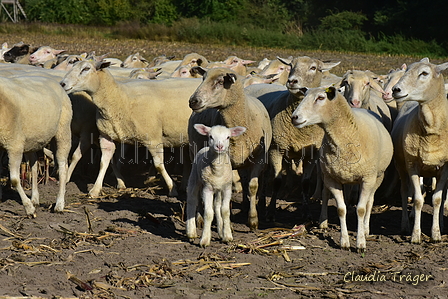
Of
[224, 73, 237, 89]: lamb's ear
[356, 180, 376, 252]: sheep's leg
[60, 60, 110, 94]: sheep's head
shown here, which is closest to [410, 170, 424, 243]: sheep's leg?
[356, 180, 376, 252]: sheep's leg

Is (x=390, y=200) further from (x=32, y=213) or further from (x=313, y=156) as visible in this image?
(x=32, y=213)

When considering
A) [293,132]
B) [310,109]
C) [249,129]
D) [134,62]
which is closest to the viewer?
[310,109]

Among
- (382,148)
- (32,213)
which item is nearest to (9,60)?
(32,213)

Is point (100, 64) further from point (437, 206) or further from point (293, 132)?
point (437, 206)

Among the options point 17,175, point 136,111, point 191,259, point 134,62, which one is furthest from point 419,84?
point 134,62

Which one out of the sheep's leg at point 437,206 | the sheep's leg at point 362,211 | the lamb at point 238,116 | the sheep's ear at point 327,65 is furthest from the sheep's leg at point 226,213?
the sheep's ear at point 327,65

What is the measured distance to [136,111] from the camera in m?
9.41

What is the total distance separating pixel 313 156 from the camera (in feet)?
27.6

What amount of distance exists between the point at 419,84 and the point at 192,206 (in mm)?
2573

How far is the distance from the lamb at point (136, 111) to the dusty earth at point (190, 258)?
3.48 ft

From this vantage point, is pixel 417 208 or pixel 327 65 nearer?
pixel 417 208

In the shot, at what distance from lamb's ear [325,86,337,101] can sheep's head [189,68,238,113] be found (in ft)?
3.66

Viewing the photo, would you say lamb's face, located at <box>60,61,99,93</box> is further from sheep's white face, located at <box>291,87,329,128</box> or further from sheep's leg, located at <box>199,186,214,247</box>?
sheep's white face, located at <box>291,87,329,128</box>

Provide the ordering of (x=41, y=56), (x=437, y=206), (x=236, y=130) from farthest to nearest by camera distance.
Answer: (x=41, y=56) < (x=437, y=206) < (x=236, y=130)
